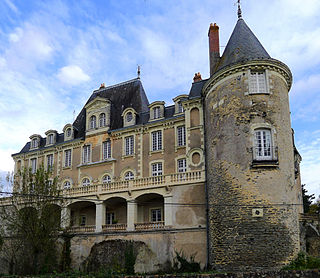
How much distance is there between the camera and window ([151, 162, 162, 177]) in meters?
27.5

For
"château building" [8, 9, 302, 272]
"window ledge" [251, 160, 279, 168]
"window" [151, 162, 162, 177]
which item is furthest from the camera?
"window" [151, 162, 162, 177]

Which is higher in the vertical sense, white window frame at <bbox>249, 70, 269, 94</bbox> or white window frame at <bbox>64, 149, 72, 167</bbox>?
white window frame at <bbox>249, 70, 269, 94</bbox>

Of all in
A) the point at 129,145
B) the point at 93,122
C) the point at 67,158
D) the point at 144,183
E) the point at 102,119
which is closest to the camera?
the point at 144,183

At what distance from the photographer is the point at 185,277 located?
14531 millimetres

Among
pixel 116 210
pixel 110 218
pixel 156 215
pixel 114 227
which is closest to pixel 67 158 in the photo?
pixel 110 218

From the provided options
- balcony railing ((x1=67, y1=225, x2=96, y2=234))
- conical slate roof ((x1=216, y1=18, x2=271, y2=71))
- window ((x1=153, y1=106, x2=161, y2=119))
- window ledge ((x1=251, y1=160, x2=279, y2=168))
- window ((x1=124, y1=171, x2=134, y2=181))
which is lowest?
balcony railing ((x1=67, y1=225, x2=96, y2=234))

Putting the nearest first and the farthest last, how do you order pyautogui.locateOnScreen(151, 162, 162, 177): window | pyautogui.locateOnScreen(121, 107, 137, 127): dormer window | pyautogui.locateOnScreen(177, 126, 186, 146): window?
pyautogui.locateOnScreen(177, 126, 186, 146): window, pyautogui.locateOnScreen(151, 162, 162, 177): window, pyautogui.locateOnScreen(121, 107, 137, 127): dormer window

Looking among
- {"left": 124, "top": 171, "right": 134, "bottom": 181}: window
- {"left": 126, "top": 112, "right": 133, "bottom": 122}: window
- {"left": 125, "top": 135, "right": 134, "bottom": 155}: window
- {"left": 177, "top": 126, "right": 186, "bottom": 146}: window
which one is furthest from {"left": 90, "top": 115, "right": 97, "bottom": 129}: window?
{"left": 177, "top": 126, "right": 186, "bottom": 146}: window

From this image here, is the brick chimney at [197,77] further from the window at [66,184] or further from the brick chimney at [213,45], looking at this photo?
the window at [66,184]

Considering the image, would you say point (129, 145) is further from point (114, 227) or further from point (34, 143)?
point (34, 143)

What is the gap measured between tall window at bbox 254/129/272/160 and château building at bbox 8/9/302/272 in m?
0.05

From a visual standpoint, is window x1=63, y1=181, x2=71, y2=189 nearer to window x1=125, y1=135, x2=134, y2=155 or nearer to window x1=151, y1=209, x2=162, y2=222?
window x1=125, y1=135, x2=134, y2=155

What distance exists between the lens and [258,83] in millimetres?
21125

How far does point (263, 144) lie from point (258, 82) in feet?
11.2
